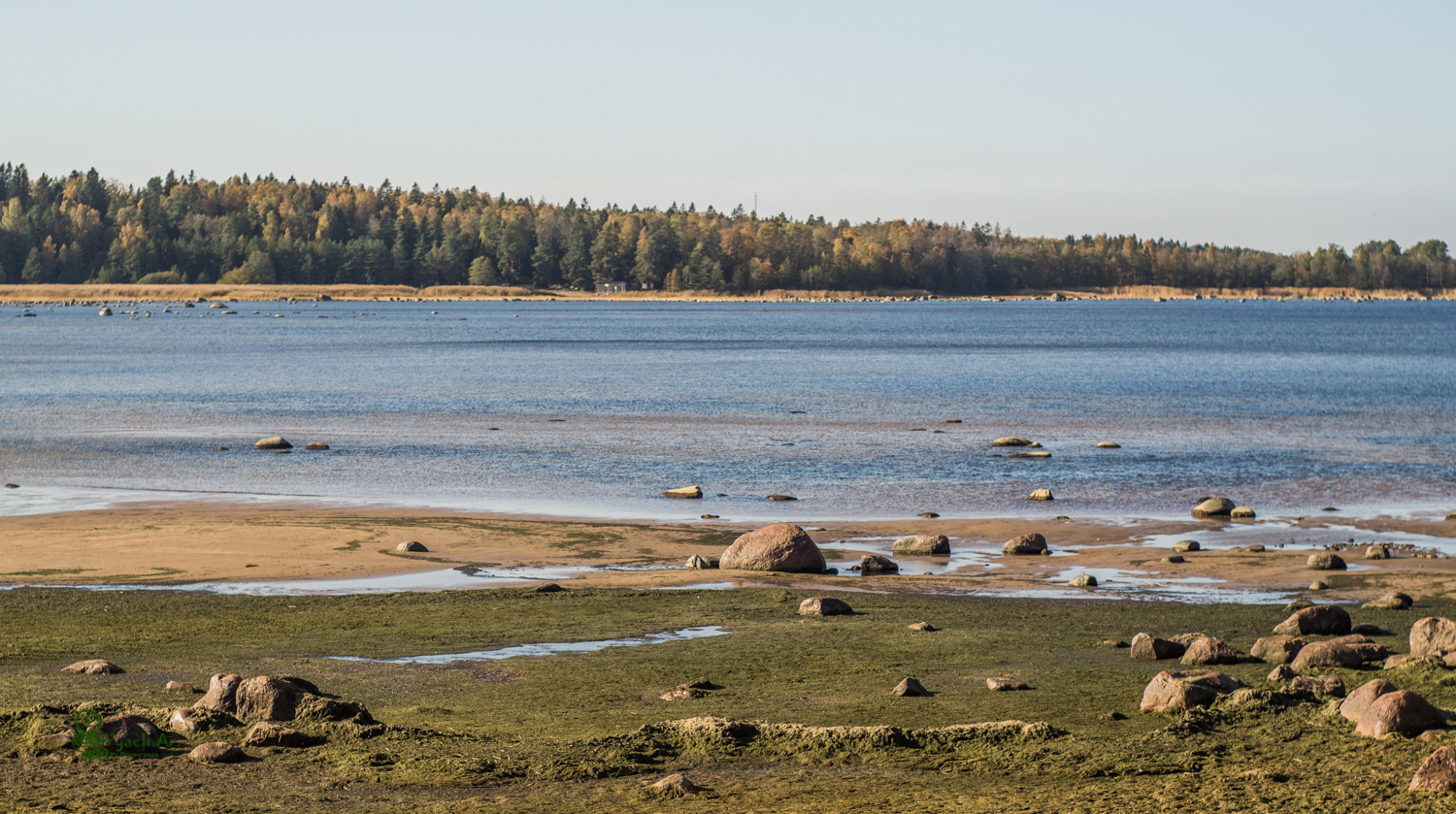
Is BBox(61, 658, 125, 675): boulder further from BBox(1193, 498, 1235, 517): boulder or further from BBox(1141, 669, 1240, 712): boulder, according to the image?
BBox(1193, 498, 1235, 517): boulder

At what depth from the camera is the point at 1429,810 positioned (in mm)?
8516

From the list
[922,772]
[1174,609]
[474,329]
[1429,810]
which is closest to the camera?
[1429,810]

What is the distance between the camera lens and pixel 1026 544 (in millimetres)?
24109

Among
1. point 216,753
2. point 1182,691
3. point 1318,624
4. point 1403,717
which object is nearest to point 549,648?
point 216,753

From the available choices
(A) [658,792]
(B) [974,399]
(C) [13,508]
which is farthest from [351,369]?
(A) [658,792]

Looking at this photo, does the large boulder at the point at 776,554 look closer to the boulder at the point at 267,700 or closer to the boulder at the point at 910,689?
the boulder at the point at 910,689

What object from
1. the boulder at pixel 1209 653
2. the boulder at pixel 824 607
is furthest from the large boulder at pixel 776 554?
the boulder at pixel 1209 653

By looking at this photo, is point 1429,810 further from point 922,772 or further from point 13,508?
point 13,508

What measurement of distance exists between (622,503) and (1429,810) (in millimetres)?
24155

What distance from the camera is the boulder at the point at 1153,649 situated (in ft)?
46.3

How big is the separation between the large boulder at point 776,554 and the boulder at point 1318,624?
312 inches

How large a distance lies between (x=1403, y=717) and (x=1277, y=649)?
3730 millimetres

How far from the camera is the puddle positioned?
14.4 metres

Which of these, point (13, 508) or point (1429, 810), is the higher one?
point (1429, 810)
